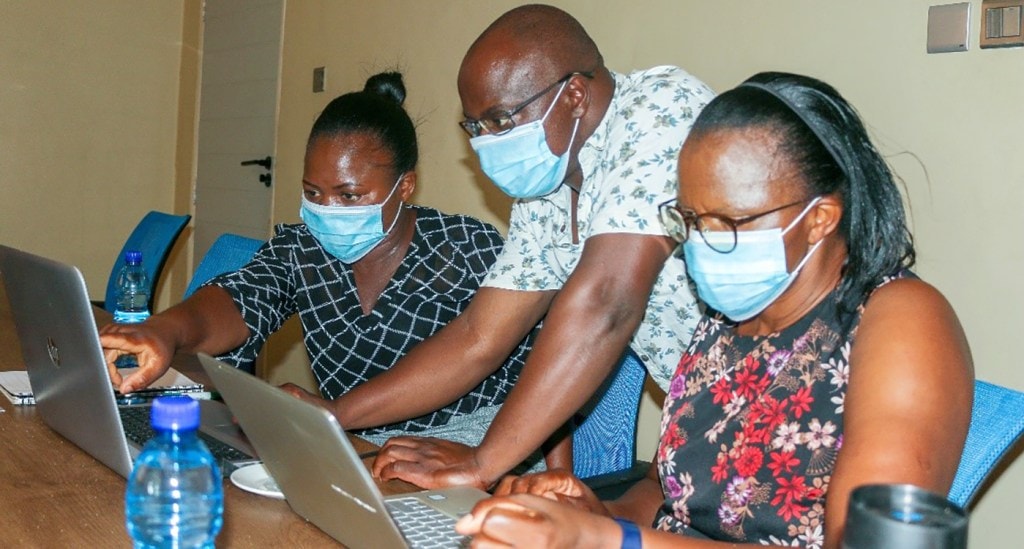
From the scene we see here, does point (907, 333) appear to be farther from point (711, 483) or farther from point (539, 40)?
point (539, 40)

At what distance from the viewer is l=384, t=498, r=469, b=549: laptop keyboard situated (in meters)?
1.18

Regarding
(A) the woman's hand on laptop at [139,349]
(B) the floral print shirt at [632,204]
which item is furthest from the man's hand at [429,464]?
(A) the woman's hand on laptop at [139,349]

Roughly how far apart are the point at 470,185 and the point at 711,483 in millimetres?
2302

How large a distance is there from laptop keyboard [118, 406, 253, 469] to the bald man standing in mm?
214

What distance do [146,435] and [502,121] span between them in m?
0.77

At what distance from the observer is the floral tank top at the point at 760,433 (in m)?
1.19

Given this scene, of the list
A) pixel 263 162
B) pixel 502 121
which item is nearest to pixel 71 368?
pixel 502 121

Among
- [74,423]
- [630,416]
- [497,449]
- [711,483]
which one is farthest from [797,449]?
[74,423]

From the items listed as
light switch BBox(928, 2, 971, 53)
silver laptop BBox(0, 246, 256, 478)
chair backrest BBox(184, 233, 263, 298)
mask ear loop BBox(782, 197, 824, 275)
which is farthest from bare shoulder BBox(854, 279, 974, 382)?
chair backrest BBox(184, 233, 263, 298)

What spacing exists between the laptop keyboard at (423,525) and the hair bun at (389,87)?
3.98 ft

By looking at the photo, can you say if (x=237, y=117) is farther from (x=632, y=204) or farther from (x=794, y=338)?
(x=794, y=338)

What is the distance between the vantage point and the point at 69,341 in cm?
138

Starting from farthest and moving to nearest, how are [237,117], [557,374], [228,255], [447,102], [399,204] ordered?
[237,117] → [447,102] → [228,255] → [399,204] → [557,374]

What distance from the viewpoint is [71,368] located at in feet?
4.65
